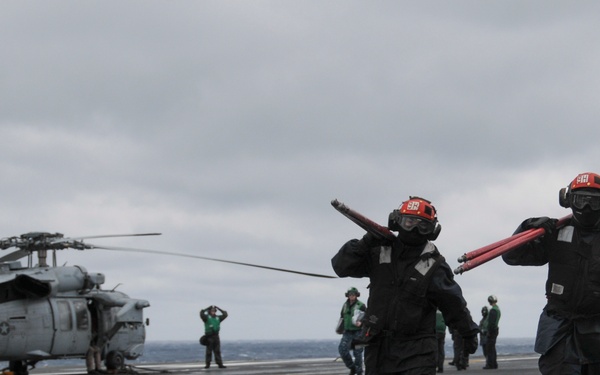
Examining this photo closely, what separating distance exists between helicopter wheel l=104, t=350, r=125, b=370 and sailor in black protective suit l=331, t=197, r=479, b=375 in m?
17.9

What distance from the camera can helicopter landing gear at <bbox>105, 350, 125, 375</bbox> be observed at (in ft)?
86.3

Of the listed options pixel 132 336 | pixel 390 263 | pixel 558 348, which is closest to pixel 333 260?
pixel 390 263

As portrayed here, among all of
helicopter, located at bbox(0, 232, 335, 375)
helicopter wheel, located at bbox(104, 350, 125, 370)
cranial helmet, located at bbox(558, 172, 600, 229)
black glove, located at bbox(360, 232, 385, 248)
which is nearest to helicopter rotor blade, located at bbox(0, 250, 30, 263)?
helicopter, located at bbox(0, 232, 335, 375)

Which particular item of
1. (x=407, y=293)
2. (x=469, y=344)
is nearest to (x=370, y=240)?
(x=407, y=293)

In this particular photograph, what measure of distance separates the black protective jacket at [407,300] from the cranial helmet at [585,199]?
137 centimetres

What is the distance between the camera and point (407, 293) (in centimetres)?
926

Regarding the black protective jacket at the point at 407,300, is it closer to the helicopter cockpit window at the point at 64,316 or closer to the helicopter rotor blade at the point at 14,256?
the helicopter cockpit window at the point at 64,316

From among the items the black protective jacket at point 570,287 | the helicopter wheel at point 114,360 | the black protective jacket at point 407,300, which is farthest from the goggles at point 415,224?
the helicopter wheel at point 114,360

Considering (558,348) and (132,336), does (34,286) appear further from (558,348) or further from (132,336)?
(558,348)

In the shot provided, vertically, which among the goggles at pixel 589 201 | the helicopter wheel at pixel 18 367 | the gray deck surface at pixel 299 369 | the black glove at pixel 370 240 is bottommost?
the gray deck surface at pixel 299 369

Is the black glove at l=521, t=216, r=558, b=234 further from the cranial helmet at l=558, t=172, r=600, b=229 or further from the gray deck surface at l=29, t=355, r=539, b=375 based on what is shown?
the gray deck surface at l=29, t=355, r=539, b=375

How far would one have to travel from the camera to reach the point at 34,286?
23.8m

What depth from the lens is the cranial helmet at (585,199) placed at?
950 centimetres

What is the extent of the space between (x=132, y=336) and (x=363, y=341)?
1846 cm
